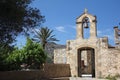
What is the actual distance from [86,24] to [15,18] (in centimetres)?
1332

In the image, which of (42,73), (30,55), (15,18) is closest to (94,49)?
(42,73)

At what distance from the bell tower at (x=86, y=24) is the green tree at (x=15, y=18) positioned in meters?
10.6

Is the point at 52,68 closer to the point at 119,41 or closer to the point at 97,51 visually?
the point at 97,51

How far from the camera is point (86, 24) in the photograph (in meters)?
25.3

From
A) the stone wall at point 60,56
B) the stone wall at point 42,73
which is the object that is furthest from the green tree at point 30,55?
the stone wall at point 42,73

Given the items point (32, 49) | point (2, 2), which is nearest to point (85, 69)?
point (32, 49)

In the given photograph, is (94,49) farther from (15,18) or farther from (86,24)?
(15,18)

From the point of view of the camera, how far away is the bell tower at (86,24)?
24891 mm

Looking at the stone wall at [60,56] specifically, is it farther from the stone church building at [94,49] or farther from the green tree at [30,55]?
the stone church building at [94,49]

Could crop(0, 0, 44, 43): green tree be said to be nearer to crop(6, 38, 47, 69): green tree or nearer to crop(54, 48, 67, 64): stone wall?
crop(6, 38, 47, 69): green tree

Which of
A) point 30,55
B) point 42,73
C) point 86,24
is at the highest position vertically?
point 86,24

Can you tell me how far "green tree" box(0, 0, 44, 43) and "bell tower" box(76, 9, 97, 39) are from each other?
1061cm

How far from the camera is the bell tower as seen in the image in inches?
980

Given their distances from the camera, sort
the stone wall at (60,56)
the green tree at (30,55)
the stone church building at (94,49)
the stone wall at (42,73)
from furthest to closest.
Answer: the stone wall at (60,56) → the green tree at (30,55) → the stone church building at (94,49) → the stone wall at (42,73)
